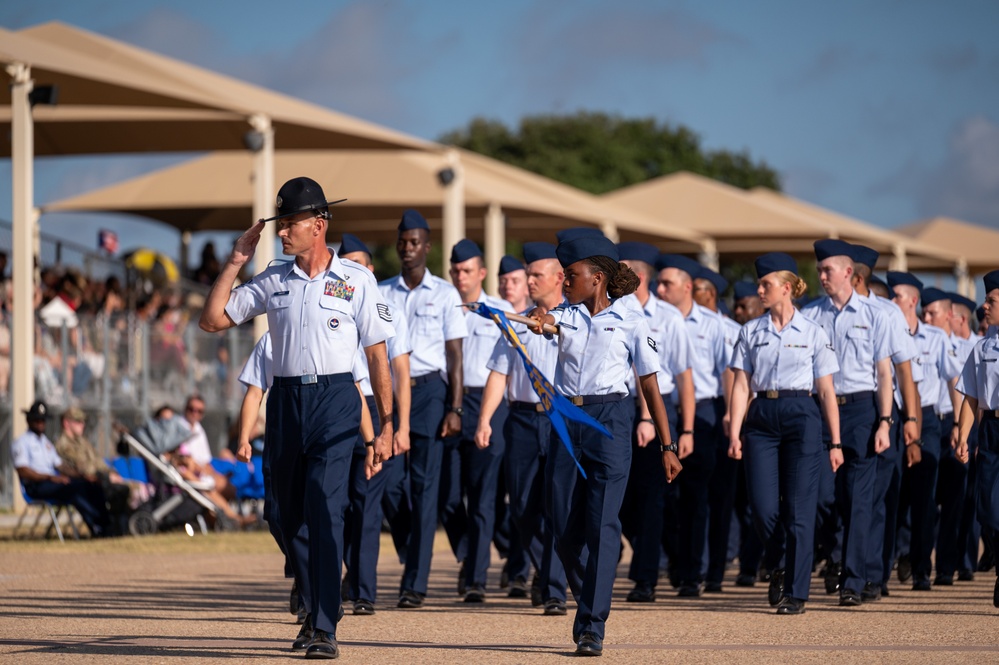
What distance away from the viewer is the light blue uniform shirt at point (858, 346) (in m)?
10.8

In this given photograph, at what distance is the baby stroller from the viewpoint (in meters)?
17.4

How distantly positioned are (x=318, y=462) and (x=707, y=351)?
18.0ft

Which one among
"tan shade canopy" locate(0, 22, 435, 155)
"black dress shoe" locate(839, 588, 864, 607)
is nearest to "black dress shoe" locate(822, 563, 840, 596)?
"black dress shoe" locate(839, 588, 864, 607)

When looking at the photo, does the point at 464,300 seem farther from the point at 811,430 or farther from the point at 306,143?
the point at 306,143

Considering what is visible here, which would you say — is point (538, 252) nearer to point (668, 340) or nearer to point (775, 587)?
point (668, 340)

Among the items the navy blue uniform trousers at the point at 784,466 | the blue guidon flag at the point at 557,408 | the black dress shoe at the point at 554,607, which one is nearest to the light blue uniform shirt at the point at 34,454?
the black dress shoe at the point at 554,607

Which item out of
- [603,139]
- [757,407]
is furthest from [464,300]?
[603,139]

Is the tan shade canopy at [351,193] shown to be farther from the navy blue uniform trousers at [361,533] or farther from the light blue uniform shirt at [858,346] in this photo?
the navy blue uniform trousers at [361,533]

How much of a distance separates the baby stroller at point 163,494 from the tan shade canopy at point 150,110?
3561 millimetres

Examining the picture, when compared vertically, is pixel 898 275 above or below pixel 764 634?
above

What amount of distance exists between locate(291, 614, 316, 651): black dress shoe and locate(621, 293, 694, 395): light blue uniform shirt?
3855 millimetres

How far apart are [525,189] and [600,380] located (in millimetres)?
20957

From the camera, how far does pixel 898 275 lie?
1323 cm

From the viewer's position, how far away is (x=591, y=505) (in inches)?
320
